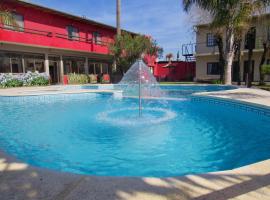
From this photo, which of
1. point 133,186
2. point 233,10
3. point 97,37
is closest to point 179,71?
point 97,37

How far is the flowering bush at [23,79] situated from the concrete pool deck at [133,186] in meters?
16.1

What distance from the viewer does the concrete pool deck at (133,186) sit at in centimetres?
203

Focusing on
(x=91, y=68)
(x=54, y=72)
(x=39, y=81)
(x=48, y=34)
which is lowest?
(x=39, y=81)

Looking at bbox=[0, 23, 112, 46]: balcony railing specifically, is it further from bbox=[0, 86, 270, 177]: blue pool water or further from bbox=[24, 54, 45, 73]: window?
bbox=[0, 86, 270, 177]: blue pool water

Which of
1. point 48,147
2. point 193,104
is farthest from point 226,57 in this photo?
point 48,147

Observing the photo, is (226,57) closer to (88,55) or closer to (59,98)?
(59,98)

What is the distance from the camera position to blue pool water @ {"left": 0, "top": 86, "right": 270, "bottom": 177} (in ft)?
13.4

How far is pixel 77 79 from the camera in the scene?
2103cm

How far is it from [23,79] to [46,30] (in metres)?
4.72

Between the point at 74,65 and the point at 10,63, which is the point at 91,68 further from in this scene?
the point at 10,63

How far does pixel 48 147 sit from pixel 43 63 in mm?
16785

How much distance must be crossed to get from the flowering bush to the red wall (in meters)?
2.50

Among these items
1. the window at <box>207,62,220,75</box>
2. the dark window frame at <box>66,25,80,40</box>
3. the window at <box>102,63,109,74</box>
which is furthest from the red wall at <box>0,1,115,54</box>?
the window at <box>207,62,220,75</box>

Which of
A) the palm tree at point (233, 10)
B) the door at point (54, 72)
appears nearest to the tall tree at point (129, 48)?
the door at point (54, 72)
